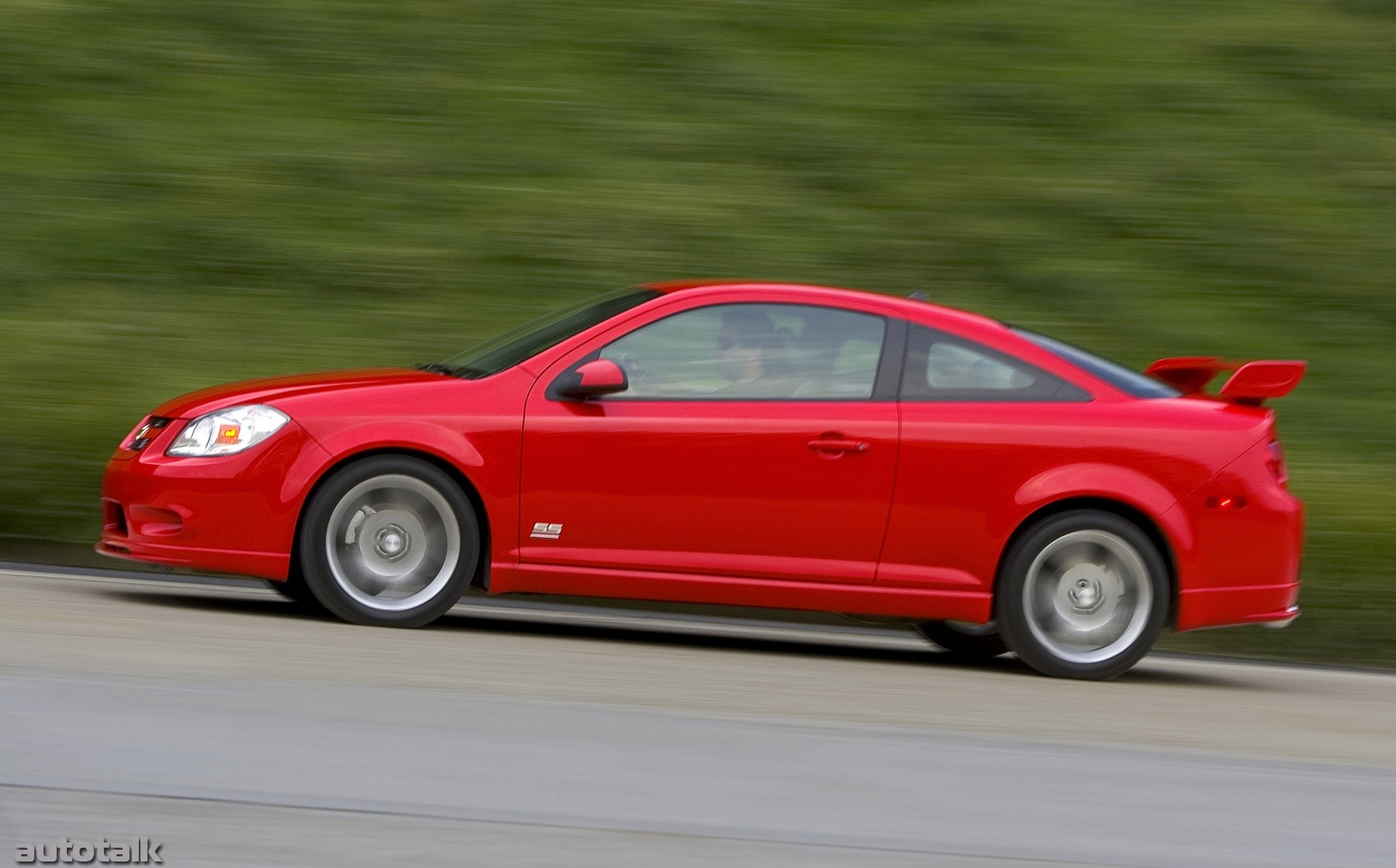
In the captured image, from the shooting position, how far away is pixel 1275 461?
691 centimetres

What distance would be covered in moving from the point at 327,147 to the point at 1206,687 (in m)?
7.86

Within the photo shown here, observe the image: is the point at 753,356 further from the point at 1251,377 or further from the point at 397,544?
the point at 1251,377

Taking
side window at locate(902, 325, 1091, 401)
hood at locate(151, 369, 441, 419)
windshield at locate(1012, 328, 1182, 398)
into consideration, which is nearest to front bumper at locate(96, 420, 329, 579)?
hood at locate(151, 369, 441, 419)

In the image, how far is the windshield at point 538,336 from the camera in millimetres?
6770

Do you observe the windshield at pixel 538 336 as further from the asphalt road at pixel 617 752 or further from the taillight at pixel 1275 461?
the taillight at pixel 1275 461

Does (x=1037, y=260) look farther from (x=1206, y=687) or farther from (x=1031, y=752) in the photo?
(x=1031, y=752)

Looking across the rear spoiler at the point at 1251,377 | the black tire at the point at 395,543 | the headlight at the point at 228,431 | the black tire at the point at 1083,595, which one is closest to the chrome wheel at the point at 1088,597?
the black tire at the point at 1083,595

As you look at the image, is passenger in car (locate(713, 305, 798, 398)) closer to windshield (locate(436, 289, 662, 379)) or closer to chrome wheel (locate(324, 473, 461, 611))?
windshield (locate(436, 289, 662, 379))

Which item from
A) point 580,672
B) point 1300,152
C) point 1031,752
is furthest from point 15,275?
point 1300,152

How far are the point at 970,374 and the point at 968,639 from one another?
1391mm

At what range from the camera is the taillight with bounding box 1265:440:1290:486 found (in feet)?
22.5

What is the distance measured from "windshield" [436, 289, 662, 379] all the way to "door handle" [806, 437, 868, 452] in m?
0.88

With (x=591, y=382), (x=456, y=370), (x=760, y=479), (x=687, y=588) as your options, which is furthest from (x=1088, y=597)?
(x=456, y=370)

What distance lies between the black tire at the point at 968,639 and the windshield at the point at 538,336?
6.33 ft
